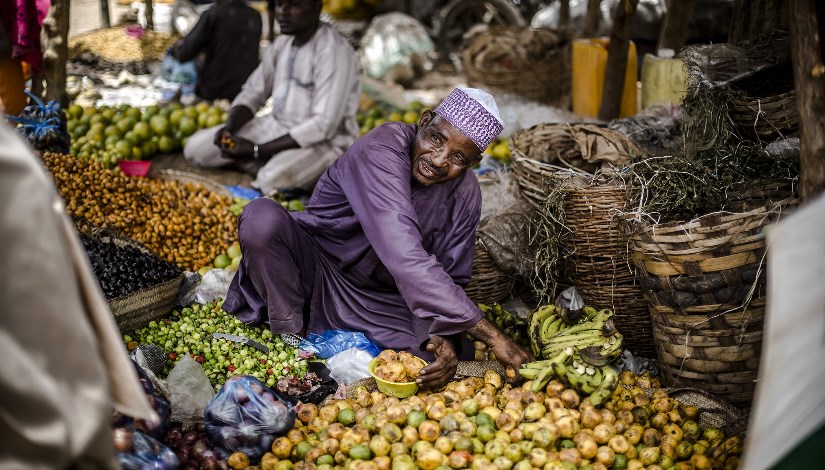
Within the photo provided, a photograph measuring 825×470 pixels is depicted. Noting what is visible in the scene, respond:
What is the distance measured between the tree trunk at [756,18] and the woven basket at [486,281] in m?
1.84

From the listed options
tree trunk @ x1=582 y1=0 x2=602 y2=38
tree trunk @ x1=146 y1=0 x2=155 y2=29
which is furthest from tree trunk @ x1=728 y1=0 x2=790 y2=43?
tree trunk @ x1=146 y1=0 x2=155 y2=29

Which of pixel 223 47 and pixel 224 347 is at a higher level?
pixel 223 47

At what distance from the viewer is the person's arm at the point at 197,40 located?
712 cm

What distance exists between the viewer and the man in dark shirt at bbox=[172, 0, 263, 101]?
23.6 ft

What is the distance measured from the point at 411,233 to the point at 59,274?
5.31ft

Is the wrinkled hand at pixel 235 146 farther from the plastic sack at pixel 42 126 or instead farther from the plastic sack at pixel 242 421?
the plastic sack at pixel 242 421

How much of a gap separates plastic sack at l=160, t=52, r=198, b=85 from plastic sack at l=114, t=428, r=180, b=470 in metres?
6.36

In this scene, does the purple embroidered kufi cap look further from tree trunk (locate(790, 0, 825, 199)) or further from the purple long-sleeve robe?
tree trunk (locate(790, 0, 825, 199))

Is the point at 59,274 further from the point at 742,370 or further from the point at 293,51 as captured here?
the point at 293,51

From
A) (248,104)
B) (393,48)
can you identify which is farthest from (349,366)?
(393,48)

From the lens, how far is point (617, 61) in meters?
5.36

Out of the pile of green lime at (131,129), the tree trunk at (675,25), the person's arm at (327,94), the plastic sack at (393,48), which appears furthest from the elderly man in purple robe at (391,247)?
the plastic sack at (393,48)

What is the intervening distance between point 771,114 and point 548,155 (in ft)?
3.61

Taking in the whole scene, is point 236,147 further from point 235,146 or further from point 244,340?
point 244,340
